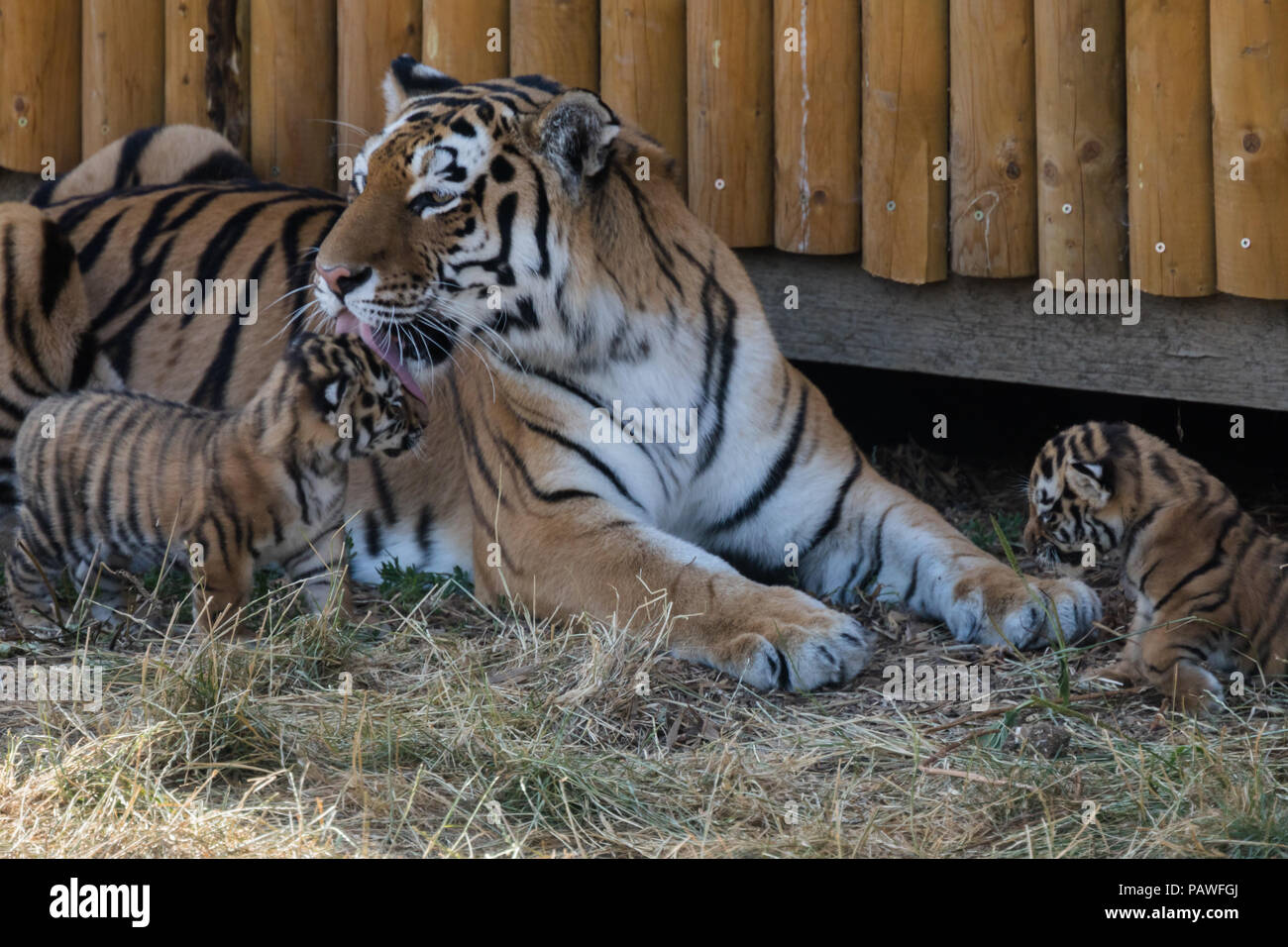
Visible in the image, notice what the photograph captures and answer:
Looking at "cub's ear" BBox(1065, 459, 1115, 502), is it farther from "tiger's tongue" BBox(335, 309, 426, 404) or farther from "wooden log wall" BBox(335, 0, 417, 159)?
"wooden log wall" BBox(335, 0, 417, 159)

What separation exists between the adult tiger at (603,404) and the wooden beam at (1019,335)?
602mm

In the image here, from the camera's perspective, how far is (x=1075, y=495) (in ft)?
11.3

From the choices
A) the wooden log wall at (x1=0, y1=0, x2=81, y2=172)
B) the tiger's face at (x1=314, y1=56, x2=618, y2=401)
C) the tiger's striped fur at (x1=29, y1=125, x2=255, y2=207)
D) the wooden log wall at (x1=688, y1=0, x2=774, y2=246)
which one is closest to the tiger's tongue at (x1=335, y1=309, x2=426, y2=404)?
the tiger's face at (x1=314, y1=56, x2=618, y2=401)

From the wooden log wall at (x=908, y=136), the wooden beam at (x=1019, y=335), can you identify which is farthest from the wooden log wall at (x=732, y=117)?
the wooden log wall at (x=908, y=136)

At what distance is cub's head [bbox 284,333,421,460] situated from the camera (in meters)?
3.56

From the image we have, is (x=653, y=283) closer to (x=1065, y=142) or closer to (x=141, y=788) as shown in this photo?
(x=1065, y=142)

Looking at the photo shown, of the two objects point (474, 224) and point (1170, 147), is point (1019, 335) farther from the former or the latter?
point (474, 224)

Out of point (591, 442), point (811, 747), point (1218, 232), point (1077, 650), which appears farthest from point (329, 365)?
point (1218, 232)

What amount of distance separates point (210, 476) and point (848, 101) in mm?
1989

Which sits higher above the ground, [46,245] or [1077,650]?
[46,245]

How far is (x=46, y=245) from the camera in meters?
4.38

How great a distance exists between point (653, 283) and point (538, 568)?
708 millimetres

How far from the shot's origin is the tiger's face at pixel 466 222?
349 cm

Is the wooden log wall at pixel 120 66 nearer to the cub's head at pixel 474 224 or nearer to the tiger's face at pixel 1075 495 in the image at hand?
the cub's head at pixel 474 224
